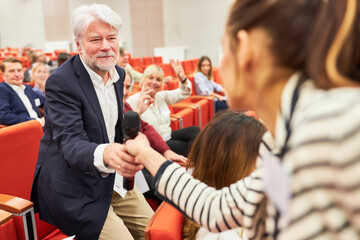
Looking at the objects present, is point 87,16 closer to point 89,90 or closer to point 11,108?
point 89,90

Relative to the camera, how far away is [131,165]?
3.35ft

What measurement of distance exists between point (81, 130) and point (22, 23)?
14403mm

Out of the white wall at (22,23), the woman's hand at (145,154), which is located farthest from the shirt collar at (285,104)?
the white wall at (22,23)

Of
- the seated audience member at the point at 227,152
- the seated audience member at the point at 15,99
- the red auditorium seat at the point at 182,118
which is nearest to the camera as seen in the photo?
the seated audience member at the point at 227,152

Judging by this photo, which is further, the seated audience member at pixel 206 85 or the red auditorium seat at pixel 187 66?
the red auditorium seat at pixel 187 66

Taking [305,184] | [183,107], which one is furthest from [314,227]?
[183,107]

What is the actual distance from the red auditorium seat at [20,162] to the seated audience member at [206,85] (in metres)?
3.14

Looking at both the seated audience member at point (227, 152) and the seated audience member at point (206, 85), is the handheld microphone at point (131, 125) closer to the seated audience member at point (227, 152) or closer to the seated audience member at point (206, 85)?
the seated audience member at point (227, 152)

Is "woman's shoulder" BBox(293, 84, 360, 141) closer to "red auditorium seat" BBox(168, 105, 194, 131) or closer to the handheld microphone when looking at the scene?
the handheld microphone

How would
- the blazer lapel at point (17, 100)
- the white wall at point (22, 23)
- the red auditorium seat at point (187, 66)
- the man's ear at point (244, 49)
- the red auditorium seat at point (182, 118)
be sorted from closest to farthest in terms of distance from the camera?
the man's ear at point (244, 49)
the blazer lapel at point (17, 100)
the red auditorium seat at point (182, 118)
the red auditorium seat at point (187, 66)
the white wall at point (22, 23)

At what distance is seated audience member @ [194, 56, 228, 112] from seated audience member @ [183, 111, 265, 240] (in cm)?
357

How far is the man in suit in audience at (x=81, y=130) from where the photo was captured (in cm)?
129

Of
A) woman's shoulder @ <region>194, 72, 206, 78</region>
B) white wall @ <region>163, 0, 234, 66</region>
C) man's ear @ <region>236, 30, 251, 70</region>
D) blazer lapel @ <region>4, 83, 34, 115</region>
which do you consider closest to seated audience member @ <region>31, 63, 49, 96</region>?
blazer lapel @ <region>4, 83, 34, 115</region>

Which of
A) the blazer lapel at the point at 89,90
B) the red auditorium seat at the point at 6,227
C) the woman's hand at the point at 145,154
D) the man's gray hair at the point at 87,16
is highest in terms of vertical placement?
the man's gray hair at the point at 87,16
